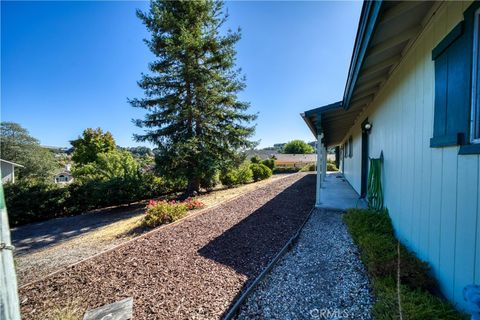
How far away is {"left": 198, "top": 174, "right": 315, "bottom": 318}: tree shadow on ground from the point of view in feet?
11.2

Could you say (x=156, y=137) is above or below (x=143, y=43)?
below

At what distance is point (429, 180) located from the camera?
2391 mm

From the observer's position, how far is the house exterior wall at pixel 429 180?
171 cm

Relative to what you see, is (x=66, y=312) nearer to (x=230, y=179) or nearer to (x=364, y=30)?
(x=364, y=30)

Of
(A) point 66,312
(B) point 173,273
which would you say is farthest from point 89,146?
(B) point 173,273

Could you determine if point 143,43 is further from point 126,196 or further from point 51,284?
point 51,284

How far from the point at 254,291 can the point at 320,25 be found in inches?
270

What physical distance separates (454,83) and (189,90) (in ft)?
33.6

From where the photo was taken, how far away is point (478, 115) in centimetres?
163

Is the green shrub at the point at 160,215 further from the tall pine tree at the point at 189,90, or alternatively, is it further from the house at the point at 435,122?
the house at the point at 435,122

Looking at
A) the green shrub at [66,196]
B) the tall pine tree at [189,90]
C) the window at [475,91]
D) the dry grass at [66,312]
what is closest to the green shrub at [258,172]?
the tall pine tree at [189,90]

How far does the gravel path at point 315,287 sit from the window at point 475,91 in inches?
78.0

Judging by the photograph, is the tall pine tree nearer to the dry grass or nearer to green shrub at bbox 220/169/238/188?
green shrub at bbox 220/169/238/188

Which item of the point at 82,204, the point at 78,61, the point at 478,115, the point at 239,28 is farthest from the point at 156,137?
the point at 478,115
